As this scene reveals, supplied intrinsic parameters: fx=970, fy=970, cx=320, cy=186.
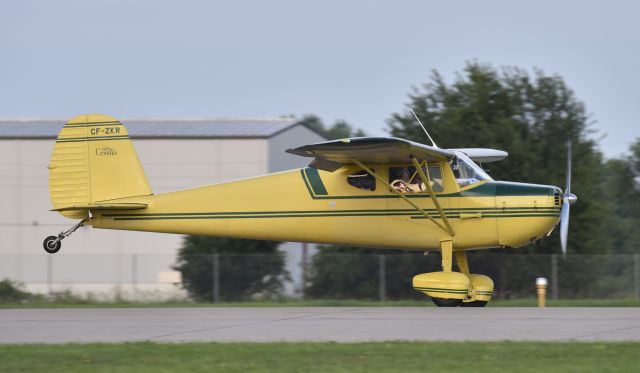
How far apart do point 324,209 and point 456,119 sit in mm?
12034

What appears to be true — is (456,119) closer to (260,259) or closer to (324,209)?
(260,259)

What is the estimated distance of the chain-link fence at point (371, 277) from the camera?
1040 inches

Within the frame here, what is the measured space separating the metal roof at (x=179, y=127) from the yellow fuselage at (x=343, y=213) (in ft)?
57.8

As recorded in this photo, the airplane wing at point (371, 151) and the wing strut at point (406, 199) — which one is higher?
the airplane wing at point (371, 151)

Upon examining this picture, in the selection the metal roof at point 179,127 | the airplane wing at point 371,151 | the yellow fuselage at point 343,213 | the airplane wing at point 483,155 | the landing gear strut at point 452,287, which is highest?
the metal roof at point 179,127

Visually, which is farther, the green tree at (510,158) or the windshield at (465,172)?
the green tree at (510,158)

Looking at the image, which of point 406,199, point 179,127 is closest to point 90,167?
point 406,199

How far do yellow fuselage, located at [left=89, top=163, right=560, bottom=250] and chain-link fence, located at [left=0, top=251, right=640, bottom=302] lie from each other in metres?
8.58

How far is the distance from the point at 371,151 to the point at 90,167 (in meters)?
5.79

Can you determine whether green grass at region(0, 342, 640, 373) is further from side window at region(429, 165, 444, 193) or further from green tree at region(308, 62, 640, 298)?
green tree at region(308, 62, 640, 298)

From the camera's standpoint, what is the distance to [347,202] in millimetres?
18156

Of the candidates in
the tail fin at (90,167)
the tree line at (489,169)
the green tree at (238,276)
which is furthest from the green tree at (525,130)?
the tail fin at (90,167)

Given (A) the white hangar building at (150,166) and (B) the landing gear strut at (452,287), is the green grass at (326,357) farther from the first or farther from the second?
(A) the white hangar building at (150,166)

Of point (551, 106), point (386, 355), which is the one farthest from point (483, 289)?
point (551, 106)
